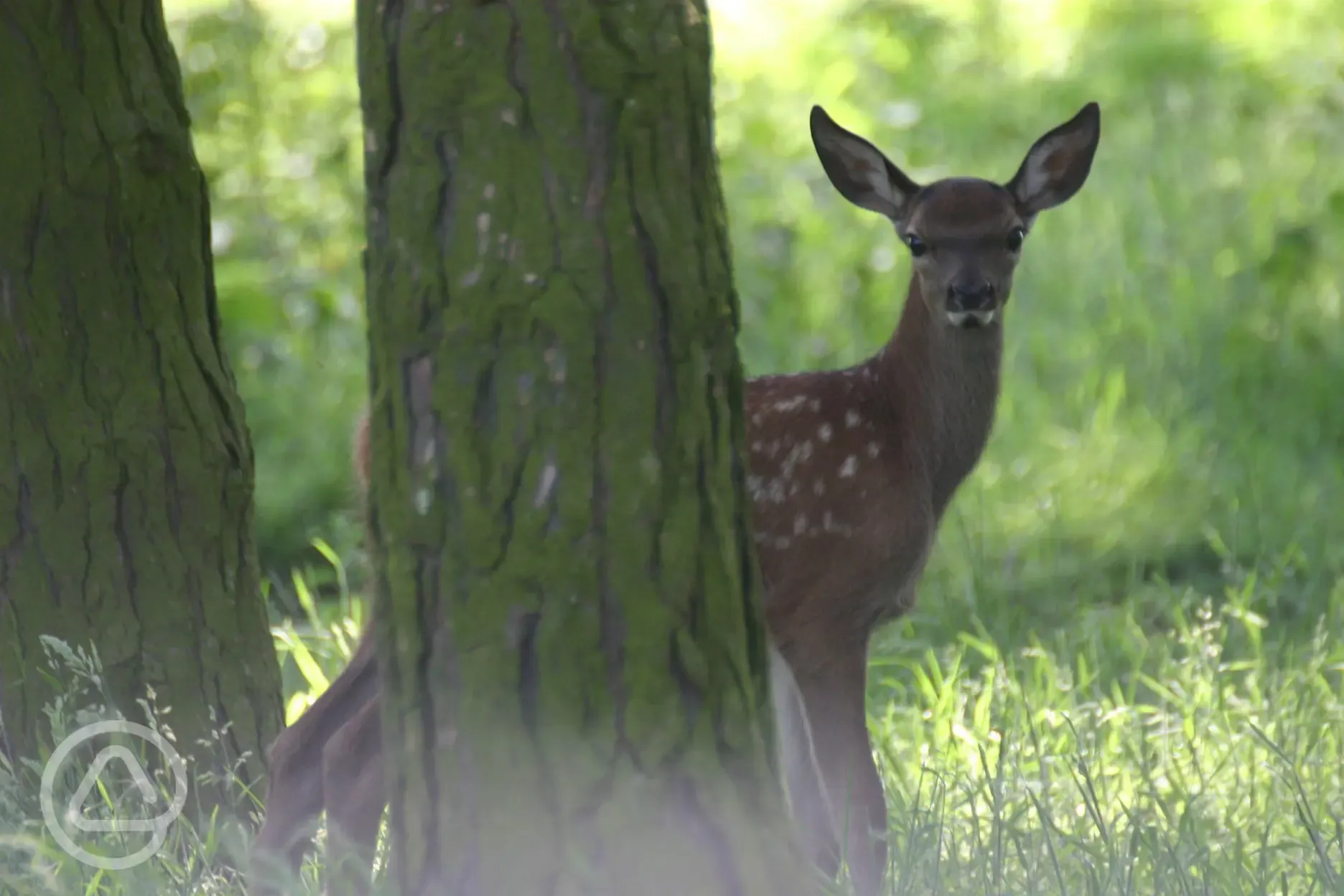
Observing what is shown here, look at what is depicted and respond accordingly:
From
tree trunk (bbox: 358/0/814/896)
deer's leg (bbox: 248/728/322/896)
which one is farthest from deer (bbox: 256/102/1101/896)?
tree trunk (bbox: 358/0/814/896)

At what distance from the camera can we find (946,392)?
5.18 meters

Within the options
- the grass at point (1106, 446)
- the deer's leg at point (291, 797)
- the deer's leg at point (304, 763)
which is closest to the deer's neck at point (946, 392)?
the grass at point (1106, 446)

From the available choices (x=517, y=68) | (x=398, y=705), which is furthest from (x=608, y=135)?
(x=398, y=705)

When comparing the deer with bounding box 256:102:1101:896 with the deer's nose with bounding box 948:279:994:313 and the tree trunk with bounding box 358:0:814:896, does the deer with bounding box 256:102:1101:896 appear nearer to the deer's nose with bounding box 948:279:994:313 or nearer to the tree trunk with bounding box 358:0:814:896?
the deer's nose with bounding box 948:279:994:313

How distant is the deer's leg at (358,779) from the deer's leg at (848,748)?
1.05 meters

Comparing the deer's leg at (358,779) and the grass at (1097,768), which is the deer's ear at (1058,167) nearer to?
the grass at (1097,768)

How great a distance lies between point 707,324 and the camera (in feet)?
10.8

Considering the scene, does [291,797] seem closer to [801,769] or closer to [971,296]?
[801,769]

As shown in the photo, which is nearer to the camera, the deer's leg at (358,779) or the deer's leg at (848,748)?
the deer's leg at (358,779)

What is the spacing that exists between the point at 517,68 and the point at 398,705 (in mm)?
1084

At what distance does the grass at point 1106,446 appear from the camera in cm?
425

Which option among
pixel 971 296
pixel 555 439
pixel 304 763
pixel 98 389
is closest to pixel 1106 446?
pixel 971 296

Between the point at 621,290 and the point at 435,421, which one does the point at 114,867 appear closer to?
the point at 435,421

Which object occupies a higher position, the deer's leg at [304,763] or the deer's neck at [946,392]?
the deer's neck at [946,392]
